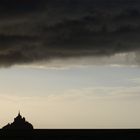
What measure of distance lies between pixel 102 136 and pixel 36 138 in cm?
930

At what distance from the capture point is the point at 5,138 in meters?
78.9

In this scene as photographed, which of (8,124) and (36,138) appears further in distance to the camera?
(8,124)

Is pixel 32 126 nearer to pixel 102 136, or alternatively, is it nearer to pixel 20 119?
pixel 20 119

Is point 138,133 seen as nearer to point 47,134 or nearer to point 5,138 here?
point 47,134

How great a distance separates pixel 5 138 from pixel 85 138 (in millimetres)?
11212

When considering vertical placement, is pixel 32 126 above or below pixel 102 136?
above

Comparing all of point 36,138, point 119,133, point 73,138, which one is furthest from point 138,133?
point 36,138

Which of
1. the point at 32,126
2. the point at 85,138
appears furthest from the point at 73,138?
the point at 32,126

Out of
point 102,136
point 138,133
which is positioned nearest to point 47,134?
point 102,136

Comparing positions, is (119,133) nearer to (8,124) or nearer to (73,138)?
(73,138)

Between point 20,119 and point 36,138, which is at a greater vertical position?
point 20,119

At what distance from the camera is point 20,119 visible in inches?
6127

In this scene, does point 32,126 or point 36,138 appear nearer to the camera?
point 36,138

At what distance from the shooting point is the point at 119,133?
80.9m
